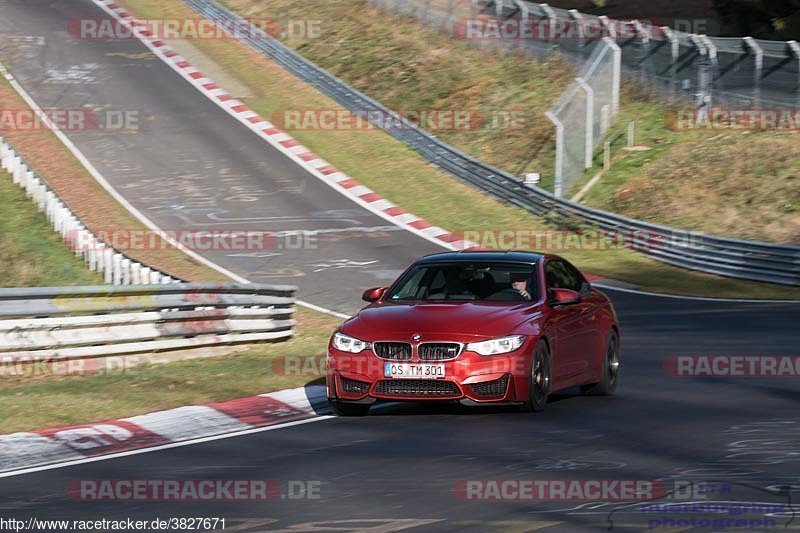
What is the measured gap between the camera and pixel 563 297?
12031 mm

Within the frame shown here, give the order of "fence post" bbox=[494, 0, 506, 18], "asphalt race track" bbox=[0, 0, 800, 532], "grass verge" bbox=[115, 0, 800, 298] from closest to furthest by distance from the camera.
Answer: "asphalt race track" bbox=[0, 0, 800, 532], "grass verge" bbox=[115, 0, 800, 298], "fence post" bbox=[494, 0, 506, 18]

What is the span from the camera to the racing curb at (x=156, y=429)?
10211 millimetres

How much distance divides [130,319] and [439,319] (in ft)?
17.0

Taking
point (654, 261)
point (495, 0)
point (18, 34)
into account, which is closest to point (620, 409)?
point (654, 261)

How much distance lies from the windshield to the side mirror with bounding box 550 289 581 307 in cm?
16

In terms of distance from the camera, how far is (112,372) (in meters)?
14.8

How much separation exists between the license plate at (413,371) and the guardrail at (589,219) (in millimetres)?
16173

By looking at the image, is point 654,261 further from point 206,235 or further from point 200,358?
point 200,358

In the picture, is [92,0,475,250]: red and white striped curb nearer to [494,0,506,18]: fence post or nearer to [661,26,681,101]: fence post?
[661,26,681,101]: fence post

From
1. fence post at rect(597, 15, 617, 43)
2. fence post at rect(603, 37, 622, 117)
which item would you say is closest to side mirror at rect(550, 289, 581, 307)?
fence post at rect(603, 37, 622, 117)

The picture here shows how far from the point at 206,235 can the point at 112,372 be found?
14.7 m

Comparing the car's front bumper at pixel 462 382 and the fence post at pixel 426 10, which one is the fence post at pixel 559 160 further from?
the car's front bumper at pixel 462 382

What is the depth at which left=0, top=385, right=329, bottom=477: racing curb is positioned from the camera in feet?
33.5

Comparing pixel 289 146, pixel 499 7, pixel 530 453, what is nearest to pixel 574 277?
pixel 530 453
